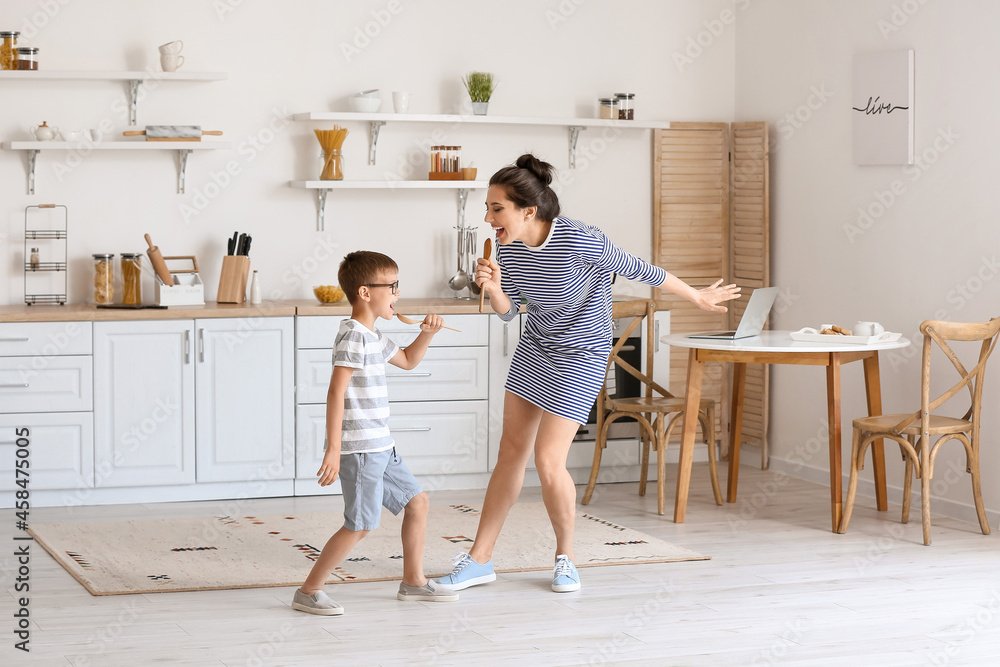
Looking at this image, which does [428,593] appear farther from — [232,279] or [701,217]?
[701,217]

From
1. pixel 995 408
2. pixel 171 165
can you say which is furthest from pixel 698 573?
pixel 171 165

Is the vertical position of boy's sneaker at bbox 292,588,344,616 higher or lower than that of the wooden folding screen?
lower

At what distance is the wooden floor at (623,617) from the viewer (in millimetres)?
2914

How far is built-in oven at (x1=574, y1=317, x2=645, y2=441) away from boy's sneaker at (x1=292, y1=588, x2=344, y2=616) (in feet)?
6.72

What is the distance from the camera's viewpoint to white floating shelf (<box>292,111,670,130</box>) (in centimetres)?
504

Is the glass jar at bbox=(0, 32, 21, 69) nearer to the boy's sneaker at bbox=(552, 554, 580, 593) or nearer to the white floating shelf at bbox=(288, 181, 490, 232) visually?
the white floating shelf at bbox=(288, 181, 490, 232)

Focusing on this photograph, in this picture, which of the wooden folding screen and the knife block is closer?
the knife block

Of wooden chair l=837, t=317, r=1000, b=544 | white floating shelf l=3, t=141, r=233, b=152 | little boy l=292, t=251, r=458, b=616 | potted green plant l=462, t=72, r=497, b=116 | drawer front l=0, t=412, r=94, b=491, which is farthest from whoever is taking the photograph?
potted green plant l=462, t=72, r=497, b=116

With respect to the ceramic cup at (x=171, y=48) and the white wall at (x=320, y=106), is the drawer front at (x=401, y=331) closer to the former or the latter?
the white wall at (x=320, y=106)

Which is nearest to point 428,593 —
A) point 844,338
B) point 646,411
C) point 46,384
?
point 646,411

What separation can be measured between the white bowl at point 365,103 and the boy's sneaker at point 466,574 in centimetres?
229

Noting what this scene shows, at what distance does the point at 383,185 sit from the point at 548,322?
187 centimetres

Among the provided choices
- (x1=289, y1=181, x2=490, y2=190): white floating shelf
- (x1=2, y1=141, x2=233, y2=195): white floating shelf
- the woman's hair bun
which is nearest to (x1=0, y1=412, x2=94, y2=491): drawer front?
(x1=2, y1=141, x2=233, y2=195): white floating shelf

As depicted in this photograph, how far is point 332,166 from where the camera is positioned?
5.10 meters
